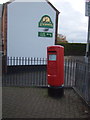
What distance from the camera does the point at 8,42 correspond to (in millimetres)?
12562

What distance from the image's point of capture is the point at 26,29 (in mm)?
12906

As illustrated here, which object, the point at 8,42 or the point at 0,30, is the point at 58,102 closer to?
the point at 8,42

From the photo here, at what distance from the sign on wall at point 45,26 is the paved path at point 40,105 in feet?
22.2

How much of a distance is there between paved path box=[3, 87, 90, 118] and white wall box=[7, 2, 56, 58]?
222 inches

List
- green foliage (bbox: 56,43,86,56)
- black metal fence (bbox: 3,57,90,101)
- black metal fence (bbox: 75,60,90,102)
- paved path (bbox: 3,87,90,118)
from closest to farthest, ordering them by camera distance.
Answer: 1. paved path (bbox: 3,87,90,118)
2. black metal fence (bbox: 75,60,90,102)
3. black metal fence (bbox: 3,57,90,101)
4. green foliage (bbox: 56,43,86,56)

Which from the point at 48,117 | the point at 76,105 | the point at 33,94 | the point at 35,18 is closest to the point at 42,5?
the point at 35,18

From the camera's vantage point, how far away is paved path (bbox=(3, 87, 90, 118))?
508 centimetres

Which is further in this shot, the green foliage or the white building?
the green foliage

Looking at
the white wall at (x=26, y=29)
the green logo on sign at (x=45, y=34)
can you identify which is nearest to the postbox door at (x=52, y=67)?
the white wall at (x=26, y=29)

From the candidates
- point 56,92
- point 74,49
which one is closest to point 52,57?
point 56,92

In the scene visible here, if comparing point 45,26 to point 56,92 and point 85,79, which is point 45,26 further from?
point 85,79

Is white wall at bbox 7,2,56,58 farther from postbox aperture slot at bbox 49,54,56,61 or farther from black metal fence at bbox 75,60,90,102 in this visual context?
black metal fence at bbox 75,60,90,102

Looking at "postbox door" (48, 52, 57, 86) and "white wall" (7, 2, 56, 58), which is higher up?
"white wall" (7, 2, 56, 58)

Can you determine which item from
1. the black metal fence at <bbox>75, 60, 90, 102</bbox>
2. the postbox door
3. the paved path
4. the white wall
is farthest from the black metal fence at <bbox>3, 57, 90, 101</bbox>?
the white wall
